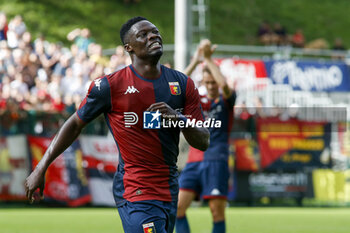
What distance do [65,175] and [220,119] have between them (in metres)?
7.98

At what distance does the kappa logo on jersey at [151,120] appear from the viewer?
16.7 feet

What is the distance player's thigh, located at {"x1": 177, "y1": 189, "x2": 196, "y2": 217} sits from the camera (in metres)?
8.71

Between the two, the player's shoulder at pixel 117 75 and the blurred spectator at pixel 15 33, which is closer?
the player's shoulder at pixel 117 75

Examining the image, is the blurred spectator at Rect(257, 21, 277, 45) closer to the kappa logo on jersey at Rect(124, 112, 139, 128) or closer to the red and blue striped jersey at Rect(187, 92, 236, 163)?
the red and blue striped jersey at Rect(187, 92, 236, 163)

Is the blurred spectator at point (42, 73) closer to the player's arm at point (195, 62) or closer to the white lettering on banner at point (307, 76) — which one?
the white lettering on banner at point (307, 76)

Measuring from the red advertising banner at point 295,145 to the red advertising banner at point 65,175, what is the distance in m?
4.99

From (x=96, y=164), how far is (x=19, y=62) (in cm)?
364

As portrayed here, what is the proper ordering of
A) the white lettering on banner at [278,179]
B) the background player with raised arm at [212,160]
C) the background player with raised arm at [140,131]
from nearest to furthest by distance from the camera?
the background player with raised arm at [140,131] → the background player with raised arm at [212,160] → the white lettering on banner at [278,179]

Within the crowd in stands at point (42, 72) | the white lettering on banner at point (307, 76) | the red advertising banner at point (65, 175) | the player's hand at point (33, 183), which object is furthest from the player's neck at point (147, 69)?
the white lettering on banner at point (307, 76)

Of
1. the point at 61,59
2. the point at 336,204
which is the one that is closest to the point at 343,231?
the point at 336,204

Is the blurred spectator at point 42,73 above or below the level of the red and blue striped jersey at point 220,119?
above

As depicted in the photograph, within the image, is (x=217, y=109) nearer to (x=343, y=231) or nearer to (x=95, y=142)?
(x=343, y=231)

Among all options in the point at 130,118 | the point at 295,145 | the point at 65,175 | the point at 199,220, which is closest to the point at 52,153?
the point at 130,118

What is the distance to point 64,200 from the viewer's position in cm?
1606
